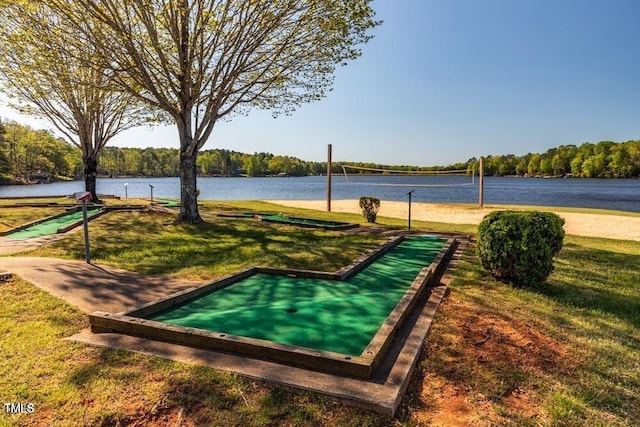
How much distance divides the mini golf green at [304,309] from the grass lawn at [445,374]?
0.63m

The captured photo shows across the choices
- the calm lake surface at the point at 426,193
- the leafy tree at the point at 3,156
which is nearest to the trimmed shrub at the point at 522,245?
the calm lake surface at the point at 426,193

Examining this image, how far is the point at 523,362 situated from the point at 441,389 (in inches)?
37.3

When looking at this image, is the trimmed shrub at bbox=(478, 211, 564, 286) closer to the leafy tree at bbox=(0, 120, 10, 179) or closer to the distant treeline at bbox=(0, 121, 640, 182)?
the distant treeline at bbox=(0, 121, 640, 182)

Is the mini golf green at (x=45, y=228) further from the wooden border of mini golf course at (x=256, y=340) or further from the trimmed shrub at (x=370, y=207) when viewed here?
the trimmed shrub at (x=370, y=207)

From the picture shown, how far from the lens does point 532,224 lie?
18.3ft

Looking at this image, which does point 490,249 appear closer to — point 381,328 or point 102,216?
point 381,328

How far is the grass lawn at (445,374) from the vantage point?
2492mm

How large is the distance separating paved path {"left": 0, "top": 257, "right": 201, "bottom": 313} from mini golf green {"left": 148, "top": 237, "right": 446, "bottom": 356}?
3.27 feet

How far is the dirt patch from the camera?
2557mm

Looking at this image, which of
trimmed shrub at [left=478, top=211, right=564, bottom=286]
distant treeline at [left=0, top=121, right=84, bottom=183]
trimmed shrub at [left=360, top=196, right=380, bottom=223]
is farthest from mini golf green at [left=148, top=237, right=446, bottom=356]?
distant treeline at [left=0, top=121, right=84, bottom=183]

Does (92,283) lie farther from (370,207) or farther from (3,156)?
(3,156)

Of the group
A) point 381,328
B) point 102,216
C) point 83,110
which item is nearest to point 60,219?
point 102,216

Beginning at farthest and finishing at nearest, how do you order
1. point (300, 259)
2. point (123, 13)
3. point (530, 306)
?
1. point (123, 13)
2. point (300, 259)
3. point (530, 306)

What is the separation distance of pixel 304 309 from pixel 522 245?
3376 millimetres
